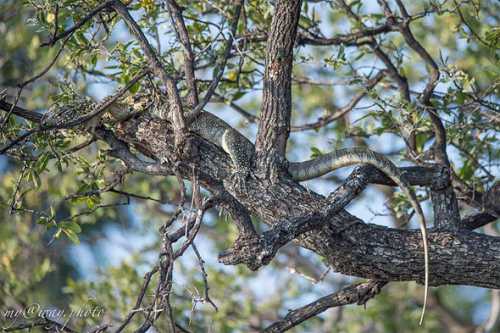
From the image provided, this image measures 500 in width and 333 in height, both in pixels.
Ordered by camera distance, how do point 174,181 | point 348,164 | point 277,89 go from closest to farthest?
point 277,89 → point 348,164 → point 174,181

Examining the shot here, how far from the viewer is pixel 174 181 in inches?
378

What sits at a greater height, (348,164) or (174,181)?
(174,181)

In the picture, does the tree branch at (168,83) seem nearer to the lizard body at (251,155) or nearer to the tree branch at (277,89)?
the lizard body at (251,155)

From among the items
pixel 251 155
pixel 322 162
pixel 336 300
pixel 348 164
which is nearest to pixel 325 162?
pixel 322 162

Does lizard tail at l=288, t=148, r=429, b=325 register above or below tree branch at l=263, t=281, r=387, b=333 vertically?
above

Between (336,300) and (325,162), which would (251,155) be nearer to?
(325,162)

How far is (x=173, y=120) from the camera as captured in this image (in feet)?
14.7

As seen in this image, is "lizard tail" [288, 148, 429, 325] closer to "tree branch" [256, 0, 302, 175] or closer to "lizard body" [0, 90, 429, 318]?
"lizard body" [0, 90, 429, 318]

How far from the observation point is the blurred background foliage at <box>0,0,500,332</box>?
517 cm

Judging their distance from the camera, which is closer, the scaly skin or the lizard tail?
the scaly skin

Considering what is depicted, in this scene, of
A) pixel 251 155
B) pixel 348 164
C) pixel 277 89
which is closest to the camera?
pixel 277 89

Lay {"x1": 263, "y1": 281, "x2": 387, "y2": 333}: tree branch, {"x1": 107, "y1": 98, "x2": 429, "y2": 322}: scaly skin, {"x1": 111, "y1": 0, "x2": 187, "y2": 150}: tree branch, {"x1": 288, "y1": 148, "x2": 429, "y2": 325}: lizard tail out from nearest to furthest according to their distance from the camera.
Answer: {"x1": 111, "y1": 0, "x2": 187, "y2": 150}: tree branch
{"x1": 107, "y1": 98, "x2": 429, "y2": 322}: scaly skin
{"x1": 288, "y1": 148, "x2": 429, "y2": 325}: lizard tail
{"x1": 263, "y1": 281, "x2": 387, "y2": 333}: tree branch

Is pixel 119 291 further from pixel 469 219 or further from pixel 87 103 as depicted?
pixel 469 219

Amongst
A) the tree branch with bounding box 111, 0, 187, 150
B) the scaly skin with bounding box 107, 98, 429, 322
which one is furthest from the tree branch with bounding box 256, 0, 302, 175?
the tree branch with bounding box 111, 0, 187, 150
